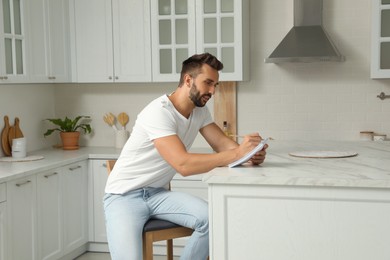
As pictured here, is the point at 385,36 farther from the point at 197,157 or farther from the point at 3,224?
the point at 3,224

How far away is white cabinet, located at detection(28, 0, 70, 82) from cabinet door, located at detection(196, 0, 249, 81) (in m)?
1.14

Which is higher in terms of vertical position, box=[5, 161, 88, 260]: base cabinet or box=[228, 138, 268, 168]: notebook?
box=[228, 138, 268, 168]: notebook

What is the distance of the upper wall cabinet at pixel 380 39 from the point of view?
4836mm

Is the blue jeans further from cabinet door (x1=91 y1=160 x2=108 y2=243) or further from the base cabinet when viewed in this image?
cabinet door (x1=91 y1=160 x2=108 y2=243)

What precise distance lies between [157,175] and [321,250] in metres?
0.98

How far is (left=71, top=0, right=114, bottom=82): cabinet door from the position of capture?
5.36 meters

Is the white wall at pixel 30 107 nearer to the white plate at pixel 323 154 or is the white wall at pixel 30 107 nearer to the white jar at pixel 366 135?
the white plate at pixel 323 154

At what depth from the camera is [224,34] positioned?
5098mm

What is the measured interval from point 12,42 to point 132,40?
1.04 metres

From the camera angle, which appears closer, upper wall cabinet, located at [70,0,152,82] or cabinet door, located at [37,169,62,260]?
cabinet door, located at [37,169,62,260]

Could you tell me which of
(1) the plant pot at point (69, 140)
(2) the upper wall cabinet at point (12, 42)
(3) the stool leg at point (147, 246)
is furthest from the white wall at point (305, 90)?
(3) the stool leg at point (147, 246)

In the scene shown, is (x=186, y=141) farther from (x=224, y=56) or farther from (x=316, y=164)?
(x=224, y=56)

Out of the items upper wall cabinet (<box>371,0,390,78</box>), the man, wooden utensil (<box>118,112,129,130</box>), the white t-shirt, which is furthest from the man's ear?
wooden utensil (<box>118,112,129,130</box>)

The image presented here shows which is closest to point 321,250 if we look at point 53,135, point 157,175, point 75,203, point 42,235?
point 157,175
